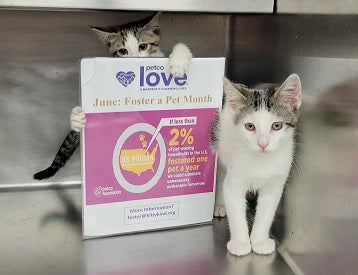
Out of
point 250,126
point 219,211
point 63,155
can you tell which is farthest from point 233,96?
point 63,155

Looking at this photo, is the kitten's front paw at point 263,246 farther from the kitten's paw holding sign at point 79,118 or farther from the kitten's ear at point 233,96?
the kitten's paw holding sign at point 79,118

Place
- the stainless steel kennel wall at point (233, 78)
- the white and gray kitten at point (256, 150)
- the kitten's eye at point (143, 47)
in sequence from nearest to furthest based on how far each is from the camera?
the stainless steel kennel wall at point (233, 78)
the white and gray kitten at point (256, 150)
the kitten's eye at point (143, 47)

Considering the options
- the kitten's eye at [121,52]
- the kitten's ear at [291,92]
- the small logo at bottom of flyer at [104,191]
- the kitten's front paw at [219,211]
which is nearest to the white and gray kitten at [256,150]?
the kitten's ear at [291,92]

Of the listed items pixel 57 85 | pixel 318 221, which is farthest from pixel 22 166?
pixel 318 221

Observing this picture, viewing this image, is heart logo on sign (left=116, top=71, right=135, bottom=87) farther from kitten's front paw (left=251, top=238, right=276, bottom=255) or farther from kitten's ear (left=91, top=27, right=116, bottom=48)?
kitten's front paw (left=251, top=238, right=276, bottom=255)

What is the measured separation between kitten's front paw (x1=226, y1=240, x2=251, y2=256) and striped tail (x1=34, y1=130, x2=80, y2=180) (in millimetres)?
500

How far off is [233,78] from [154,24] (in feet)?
0.97

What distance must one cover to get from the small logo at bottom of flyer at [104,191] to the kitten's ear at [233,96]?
1.02 ft

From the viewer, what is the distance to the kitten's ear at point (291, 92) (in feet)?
2.98

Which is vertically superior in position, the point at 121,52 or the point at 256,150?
the point at 121,52

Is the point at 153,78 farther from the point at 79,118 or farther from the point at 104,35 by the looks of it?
the point at 104,35

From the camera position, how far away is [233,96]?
99cm

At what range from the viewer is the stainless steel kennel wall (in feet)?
2.76

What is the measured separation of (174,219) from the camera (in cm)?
108
